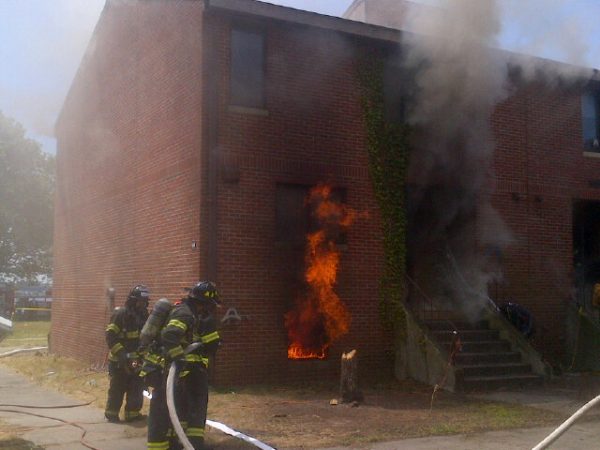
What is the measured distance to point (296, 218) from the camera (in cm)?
1111

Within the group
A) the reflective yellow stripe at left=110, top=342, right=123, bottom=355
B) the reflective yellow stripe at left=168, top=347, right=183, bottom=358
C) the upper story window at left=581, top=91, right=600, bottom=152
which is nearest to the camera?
the reflective yellow stripe at left=168, top=347, right=183, bottom=358

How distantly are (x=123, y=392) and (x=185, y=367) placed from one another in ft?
7.48

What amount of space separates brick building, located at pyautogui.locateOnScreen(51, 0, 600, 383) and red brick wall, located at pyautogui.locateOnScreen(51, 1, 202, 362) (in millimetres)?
50

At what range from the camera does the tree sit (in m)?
36.0

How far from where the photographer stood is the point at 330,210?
11.2m

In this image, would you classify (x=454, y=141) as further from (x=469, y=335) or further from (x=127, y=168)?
(x=127, y=168)

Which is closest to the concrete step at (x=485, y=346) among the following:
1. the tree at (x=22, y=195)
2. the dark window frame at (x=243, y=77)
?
the dark window frame at (x=243, y=77)

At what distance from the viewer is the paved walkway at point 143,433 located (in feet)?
22.5

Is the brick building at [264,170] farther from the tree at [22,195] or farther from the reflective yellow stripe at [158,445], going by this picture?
the tree at [22,195]

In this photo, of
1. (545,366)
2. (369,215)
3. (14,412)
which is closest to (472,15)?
(369,215)

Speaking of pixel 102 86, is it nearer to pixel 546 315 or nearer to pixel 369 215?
pixel 369 215

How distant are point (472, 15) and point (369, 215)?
Result: 3.90 meters

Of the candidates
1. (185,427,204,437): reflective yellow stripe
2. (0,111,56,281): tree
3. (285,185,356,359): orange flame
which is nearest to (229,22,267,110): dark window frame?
(285,185,356,359): orange flame

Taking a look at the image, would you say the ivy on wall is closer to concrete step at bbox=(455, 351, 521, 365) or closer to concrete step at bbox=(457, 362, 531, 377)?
concrete step at bbox=(455, 351, 521, 365)
